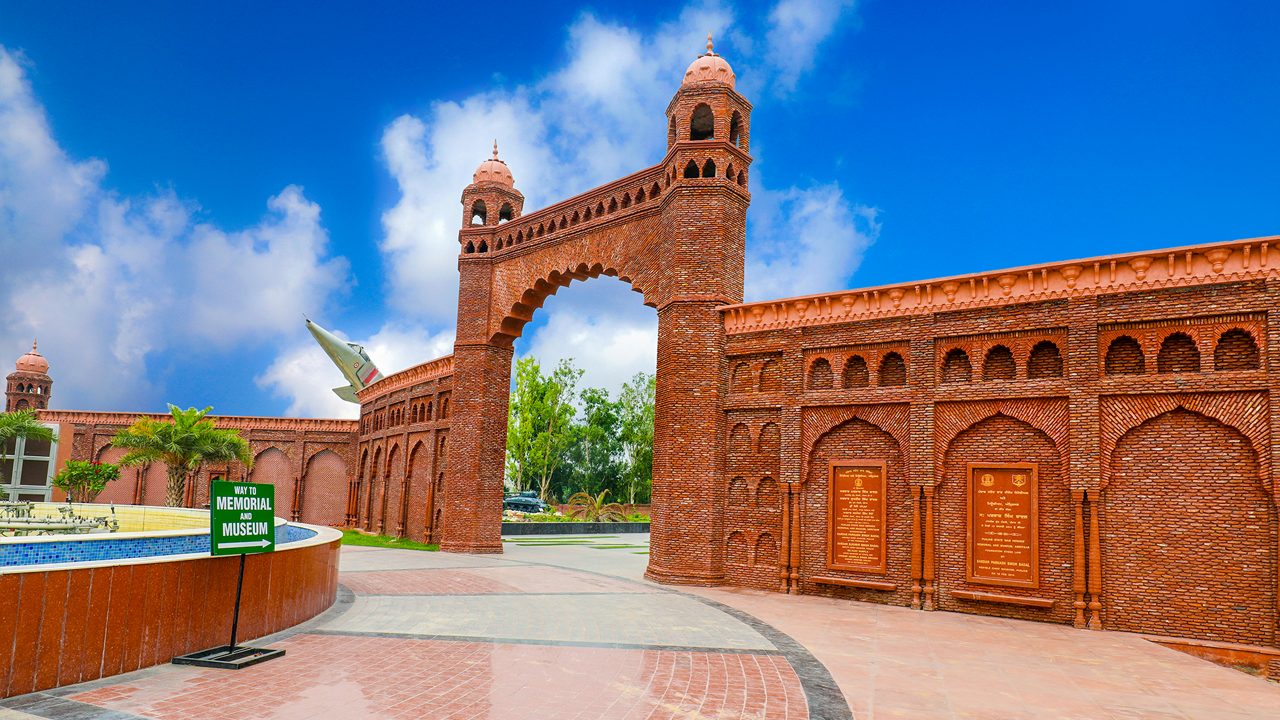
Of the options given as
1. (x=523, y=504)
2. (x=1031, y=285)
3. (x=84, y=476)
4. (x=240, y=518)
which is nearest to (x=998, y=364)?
(x=1031, y=285)

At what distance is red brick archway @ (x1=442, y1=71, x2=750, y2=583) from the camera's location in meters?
16.6

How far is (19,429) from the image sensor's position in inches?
1281

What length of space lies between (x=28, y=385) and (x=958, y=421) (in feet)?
151

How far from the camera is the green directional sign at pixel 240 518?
26.4 feet

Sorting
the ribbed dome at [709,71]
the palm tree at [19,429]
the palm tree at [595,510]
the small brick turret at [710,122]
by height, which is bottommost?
the palm tree at [595,510]

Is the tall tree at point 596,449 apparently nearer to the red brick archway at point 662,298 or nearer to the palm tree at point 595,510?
the palm tree at point 595,510

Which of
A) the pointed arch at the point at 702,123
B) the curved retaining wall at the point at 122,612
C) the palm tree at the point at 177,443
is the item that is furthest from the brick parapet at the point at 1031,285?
the palm tree at the point at 177,443

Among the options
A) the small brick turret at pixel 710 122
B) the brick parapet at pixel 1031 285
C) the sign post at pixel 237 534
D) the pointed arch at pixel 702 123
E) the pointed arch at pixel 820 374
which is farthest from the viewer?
the pointed arch at pixel 702 123

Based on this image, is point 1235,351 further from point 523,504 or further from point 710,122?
point 523,504

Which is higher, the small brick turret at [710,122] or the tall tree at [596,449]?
the small brick turret at [710,122]

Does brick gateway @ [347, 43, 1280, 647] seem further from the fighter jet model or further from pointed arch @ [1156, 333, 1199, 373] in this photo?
the fighter jet model

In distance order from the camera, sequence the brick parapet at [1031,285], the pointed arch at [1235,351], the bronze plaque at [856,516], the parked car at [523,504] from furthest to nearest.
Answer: the parked car at [523,504] < the bronze plaque at [856,516] < the brick parapet at [1031,285] < the pointed arch at [1235,351]

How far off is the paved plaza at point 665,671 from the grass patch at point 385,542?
10730 millimetres

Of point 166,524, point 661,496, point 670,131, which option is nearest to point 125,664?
point 661,496
